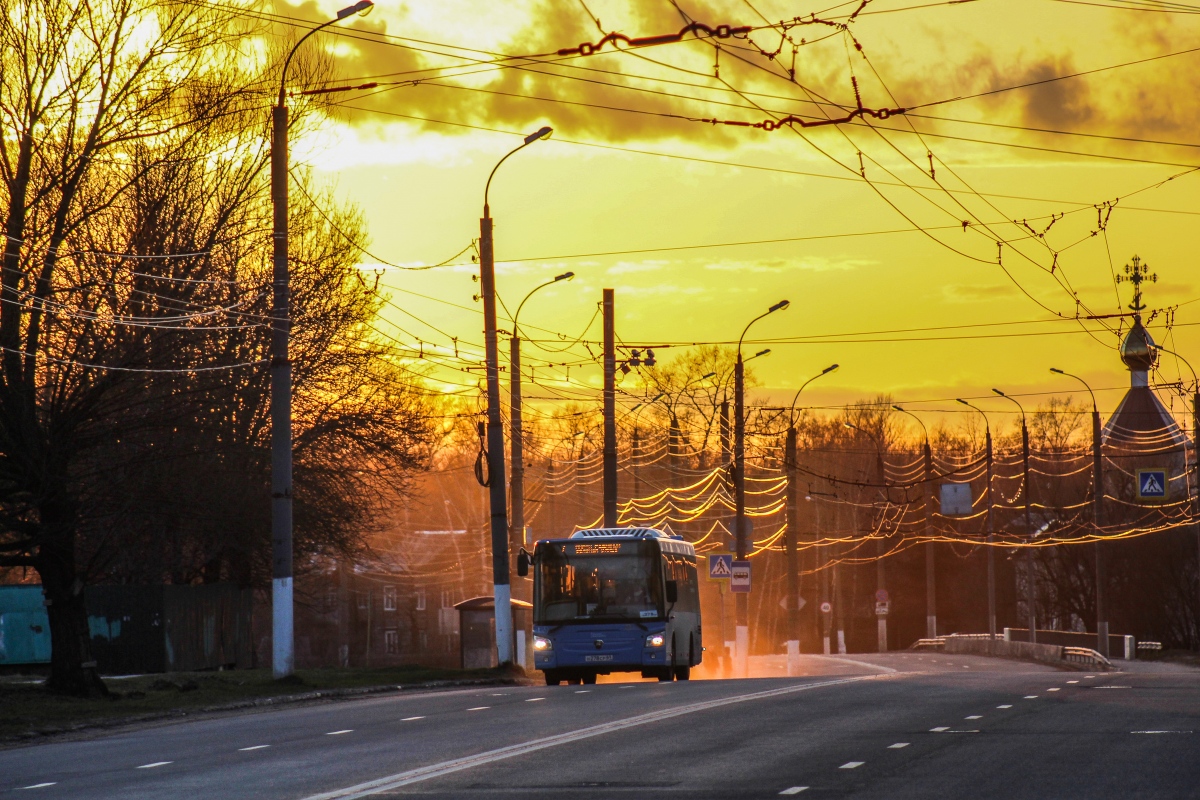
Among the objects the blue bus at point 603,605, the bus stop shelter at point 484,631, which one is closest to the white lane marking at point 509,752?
the blue bus at point 603,605

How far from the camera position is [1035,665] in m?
54.0

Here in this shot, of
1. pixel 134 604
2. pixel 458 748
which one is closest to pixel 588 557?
pixel 134 604

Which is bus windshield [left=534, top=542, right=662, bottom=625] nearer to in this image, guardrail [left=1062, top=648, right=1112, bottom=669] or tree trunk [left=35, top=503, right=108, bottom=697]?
tree trunk [left=35, top=503, right=108, bottom=697]

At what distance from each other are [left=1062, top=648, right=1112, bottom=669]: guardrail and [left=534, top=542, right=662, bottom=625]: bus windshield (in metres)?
25.4

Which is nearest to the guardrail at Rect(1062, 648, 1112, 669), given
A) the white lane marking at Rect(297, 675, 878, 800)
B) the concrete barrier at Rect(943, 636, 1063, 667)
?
the concrete barrier at Rect(943, 636, 1063, 667)

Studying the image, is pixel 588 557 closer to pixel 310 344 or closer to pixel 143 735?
pixel 310 344

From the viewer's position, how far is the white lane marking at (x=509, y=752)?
1115cm

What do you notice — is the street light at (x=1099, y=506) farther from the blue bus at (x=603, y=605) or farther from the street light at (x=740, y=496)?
the blue bus at (x=603, y=605)

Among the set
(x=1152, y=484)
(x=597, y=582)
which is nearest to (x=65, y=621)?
(x=597, y=582)

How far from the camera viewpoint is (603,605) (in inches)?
1167

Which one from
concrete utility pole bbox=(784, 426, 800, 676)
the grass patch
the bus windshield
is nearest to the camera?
the grass patch

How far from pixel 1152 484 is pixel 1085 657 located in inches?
262

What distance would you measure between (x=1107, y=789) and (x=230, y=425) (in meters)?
25.4

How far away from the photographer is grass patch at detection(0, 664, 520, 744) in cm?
2028
